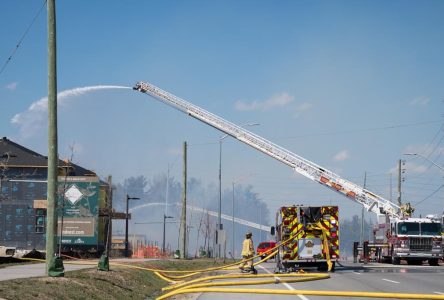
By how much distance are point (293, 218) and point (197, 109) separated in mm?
25086

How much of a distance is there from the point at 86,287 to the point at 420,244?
29437 mm

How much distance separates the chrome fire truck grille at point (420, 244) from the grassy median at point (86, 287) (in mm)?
22218

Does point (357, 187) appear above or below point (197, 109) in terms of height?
below

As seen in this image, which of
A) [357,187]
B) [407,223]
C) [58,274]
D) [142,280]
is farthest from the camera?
[357,187]

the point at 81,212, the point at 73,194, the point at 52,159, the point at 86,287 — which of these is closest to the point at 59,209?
the point at 73,194

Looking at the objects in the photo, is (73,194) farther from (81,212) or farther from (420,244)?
(420,244)

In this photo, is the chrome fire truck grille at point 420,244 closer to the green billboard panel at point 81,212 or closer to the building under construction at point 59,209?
the building under construction at point 59,209

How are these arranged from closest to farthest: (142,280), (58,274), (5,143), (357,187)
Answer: (58,274) < (142,280) < (357,187) < (5,143)

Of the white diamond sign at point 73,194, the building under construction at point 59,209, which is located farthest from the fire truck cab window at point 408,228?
the white diamond sign at point 73,194

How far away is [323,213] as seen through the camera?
3102cm

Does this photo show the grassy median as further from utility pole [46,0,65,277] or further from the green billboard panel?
the green billboard panel

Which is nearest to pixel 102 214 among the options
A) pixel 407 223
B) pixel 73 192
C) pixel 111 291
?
pixel 73 192

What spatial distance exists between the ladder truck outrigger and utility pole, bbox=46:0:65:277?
1602 cm

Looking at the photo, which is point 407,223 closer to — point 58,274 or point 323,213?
point 323,213
